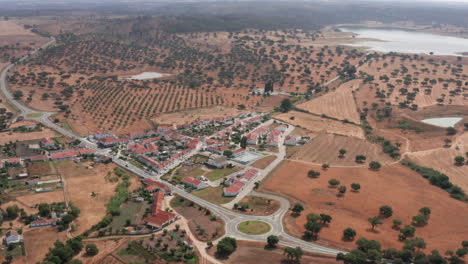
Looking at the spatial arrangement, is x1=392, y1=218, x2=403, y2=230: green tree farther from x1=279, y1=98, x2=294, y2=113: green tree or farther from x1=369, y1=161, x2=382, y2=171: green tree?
x1=279, y1=98, x2=294, y2=113: green tree

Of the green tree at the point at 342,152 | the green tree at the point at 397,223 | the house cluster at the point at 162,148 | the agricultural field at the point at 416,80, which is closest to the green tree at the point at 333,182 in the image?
the green tree at the point at 397,223

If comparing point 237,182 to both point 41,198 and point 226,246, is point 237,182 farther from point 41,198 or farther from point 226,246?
point 41,198

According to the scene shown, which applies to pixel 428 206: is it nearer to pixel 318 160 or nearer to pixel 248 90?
pixel 318 160

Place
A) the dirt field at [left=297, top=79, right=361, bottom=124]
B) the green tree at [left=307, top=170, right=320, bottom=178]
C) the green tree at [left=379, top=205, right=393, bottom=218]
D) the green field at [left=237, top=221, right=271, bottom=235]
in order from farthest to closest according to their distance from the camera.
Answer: the dirt field at [left=297, top=79, right=361, bottom=124] → the green tree at [left=307, top=170, right=320, bottom=178] → the green tree at [left=379, top=205, right=393, bottom=218] → the green field at [left=237, top=221, right=271, bottom=235]

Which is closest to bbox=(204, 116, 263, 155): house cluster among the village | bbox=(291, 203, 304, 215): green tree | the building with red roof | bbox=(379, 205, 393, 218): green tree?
the village

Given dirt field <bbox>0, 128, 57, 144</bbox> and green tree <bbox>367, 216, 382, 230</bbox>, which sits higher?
dirt field <bbox>0, 128, 57, 144</bbox>

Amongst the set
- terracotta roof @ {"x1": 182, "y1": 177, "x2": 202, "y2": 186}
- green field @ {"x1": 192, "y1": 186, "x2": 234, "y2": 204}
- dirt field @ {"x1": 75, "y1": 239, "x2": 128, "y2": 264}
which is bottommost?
dirt field @ {"x1": 75, "y1": 239, "x2": 128, "y2": 264}

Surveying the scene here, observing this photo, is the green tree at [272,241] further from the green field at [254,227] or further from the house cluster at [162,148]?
the house cluster at [162,148]
